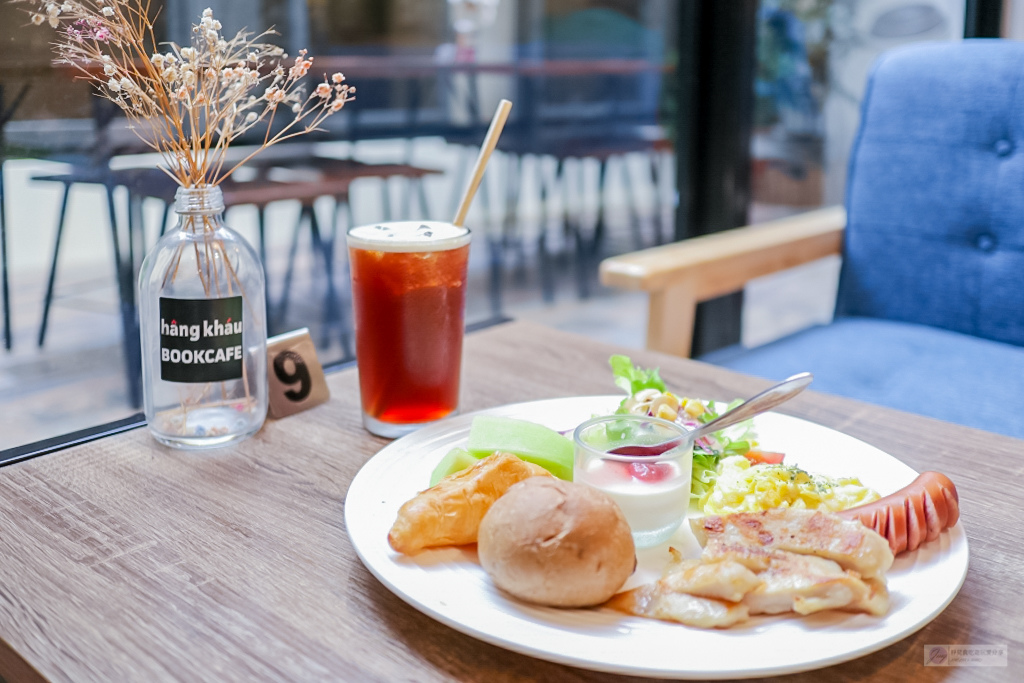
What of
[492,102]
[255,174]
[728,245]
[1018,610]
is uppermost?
[492,102]

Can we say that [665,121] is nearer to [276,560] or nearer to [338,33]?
[338,33]

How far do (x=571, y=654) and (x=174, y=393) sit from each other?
61 centimetres

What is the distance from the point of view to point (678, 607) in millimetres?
662

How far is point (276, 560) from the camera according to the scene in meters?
0.77

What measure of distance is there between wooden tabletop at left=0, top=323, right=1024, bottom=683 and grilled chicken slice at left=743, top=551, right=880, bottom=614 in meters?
0.04

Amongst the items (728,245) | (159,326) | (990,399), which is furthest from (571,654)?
(728,245)

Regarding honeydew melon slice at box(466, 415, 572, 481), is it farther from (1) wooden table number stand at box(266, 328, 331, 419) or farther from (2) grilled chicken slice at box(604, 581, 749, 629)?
(1) wooden table number stand at box(266, 328, 331, 419)

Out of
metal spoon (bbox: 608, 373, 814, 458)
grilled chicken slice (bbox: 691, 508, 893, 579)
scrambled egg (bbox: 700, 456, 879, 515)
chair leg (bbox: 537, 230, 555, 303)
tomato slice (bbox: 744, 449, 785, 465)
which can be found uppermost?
metal spoon (bbox: 608, 373, 814, 458)

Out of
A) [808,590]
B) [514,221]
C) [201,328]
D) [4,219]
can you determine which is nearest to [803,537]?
[808,590]

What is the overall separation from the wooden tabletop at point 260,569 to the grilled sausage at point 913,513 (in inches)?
2.0

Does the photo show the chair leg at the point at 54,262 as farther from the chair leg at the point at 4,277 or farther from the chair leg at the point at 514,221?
the chair leg at the point at 514,221

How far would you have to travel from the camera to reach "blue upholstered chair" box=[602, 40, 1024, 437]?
1.71 meters

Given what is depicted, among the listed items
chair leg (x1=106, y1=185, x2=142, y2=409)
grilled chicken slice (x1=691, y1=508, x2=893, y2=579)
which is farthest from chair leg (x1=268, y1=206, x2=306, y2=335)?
grilled chicken slice (x1=691, y1=508, x2=893, y2=579)

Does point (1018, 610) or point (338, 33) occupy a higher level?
point (338, 33)
